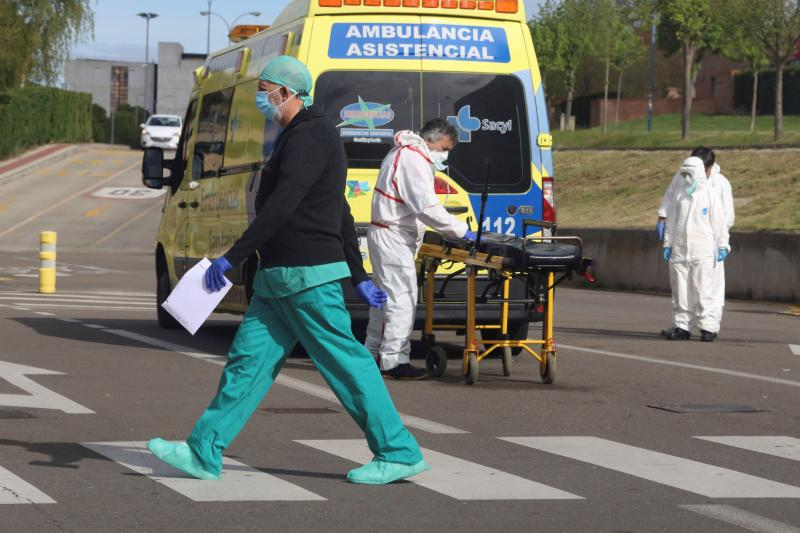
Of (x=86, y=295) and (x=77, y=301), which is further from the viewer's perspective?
(x=86, y=295)

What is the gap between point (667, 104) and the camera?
82.9 meters

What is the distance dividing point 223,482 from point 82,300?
44.1 ft

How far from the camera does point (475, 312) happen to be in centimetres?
1158

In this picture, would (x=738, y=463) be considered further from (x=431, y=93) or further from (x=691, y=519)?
(x=431, y=93)

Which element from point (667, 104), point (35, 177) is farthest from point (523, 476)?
point (667, 104)

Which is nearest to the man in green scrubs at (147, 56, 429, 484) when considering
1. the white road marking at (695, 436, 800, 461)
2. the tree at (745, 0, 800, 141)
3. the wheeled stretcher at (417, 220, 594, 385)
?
the white road marking at (695, 436, 800, 461)

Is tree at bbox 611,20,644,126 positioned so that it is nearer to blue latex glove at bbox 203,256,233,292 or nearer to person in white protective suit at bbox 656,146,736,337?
person in white protective suit at bbox 656,146,736,337

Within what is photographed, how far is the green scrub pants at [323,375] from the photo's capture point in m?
6.78

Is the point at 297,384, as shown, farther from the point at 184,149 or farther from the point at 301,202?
the point at 184,149

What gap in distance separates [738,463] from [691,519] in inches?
58.6

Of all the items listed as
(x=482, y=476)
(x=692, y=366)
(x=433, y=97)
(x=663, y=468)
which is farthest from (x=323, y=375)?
(x=692, y=366)

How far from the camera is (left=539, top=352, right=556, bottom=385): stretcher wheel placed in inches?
431

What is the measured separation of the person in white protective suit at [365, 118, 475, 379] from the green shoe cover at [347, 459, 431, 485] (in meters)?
4.01

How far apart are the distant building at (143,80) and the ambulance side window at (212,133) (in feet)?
341
